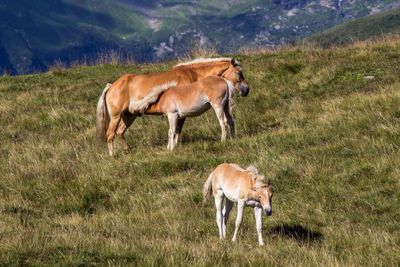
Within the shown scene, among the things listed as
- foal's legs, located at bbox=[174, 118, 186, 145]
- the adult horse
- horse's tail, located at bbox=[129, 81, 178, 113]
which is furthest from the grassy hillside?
horse's tail, located at bbox=[129, 81, 178, 113]

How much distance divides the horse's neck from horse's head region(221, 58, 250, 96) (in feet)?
0.48

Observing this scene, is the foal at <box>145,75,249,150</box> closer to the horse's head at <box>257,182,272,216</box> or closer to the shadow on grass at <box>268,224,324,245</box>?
the shadow on grass at <box>268,224,324,245</box>

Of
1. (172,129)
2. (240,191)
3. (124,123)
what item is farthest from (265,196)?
(124,123)

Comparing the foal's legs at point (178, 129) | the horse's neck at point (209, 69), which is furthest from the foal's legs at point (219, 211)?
the horse's neck at point (209, 69)

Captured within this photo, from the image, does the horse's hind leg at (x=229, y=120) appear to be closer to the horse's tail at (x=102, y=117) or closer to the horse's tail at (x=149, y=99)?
the horse's tail at (x=149, y=99)

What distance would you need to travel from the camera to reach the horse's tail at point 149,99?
58.2 ft

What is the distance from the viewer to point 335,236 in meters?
10.3

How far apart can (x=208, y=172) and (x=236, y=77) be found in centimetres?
487

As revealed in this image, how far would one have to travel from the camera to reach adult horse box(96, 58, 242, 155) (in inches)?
720

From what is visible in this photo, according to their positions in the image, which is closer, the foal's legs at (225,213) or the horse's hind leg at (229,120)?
the foal's legs at (225,213)

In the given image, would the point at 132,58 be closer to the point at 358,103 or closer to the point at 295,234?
the point at 358,103

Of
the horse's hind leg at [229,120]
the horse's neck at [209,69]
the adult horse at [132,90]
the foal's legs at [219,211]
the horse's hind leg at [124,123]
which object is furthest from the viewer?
the horse's neck at [209,69]

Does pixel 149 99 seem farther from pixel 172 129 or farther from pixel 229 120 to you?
pixel 229 120

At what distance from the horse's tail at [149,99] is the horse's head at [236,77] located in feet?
4.62
